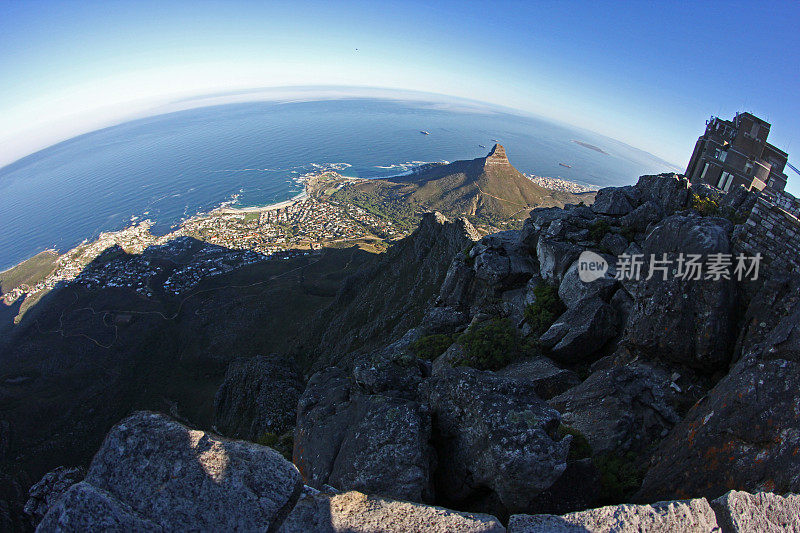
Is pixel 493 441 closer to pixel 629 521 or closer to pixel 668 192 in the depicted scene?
pixel 629 521

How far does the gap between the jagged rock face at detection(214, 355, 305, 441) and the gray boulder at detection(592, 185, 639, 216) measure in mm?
32984

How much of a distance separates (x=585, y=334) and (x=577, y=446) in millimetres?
7211

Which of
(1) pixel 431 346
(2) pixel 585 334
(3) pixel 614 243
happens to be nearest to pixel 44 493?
(2) pixel 585 334

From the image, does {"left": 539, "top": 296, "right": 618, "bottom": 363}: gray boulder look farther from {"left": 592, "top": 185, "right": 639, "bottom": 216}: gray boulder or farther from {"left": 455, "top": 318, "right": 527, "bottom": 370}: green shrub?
{"left": 592, "top": 185, "right": 639, "bottom": 216}: gray boulder

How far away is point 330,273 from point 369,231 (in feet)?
263

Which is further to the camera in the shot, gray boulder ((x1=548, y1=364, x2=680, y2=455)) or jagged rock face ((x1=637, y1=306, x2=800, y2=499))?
gray boulder ((x1=548, y1=364, x2=680, y2=455))

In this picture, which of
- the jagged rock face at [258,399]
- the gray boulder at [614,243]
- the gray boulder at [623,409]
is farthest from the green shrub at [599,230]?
the jagged rock face at [258,399]

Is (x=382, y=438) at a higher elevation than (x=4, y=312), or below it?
higher

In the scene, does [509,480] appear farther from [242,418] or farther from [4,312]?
[4,312]

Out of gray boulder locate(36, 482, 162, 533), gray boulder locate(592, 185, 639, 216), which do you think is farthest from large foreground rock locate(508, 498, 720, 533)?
gray boulder locate(592, 185, 639, 216)

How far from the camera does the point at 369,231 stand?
182m

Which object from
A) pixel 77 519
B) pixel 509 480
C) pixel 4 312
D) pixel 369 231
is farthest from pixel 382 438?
pixel 4 312

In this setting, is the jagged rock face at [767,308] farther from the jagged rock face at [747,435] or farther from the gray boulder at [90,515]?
the gray boulder at [90,515]

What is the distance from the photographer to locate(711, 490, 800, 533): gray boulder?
5.77 metres
